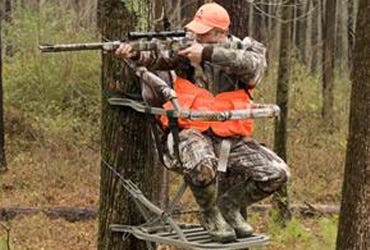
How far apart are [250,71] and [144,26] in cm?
94

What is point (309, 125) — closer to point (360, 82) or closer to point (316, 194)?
point (316, 194)

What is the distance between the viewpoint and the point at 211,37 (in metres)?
4.87

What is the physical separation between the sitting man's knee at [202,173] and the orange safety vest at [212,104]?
0.27 metres

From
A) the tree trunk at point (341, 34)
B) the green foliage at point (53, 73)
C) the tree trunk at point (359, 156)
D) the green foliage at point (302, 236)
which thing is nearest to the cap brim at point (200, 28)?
the tree trunk at point (359, 156)

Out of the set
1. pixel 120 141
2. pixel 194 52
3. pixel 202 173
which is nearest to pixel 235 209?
pixel 202 173

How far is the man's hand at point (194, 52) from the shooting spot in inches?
186

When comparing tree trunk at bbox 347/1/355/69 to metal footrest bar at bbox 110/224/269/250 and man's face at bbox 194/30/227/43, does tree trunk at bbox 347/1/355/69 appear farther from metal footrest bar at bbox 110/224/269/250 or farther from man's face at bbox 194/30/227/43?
metal footrest bar at bbox 110/224/269/250

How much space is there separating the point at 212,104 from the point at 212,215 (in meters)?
0.70

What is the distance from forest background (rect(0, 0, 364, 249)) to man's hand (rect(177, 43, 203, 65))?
712cm

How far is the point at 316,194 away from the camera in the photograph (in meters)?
16.3

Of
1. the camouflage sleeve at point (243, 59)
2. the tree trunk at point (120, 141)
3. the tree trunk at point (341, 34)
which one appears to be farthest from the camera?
the tree trunk at point (341, 34)

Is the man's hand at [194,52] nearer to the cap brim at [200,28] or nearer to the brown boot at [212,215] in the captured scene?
the cap brim at [200,28]

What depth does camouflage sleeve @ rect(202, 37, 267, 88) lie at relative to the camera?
472 cm

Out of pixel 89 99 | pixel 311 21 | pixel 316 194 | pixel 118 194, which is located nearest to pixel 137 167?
pixel 118 194
